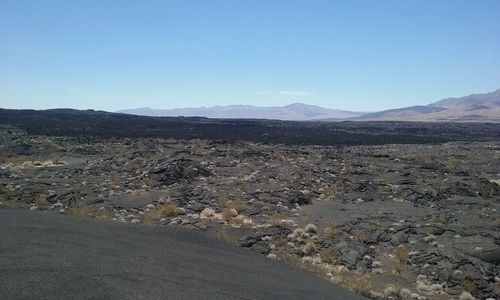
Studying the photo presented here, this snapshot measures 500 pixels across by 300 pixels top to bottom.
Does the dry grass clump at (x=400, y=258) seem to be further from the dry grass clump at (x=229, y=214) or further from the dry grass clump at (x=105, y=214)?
the dry grass clump at (x=105, y=214)

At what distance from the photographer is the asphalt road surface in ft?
20.4

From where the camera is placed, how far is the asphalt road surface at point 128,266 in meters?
6.22

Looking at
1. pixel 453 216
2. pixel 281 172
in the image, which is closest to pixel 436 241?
pixel 453 216

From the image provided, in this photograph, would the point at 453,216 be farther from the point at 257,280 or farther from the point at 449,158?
the point at 449,158

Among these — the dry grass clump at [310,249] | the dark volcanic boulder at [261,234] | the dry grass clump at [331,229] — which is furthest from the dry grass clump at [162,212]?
the dry grass clump at [310,249]

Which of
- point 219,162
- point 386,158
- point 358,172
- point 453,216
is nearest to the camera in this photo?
point 453,216

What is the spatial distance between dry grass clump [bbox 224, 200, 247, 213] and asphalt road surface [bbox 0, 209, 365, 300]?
5.42m

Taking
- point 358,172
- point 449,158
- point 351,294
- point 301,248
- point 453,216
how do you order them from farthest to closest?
point 449,158 → point 358,172 → point 453,216 → point 301,248 → point 351,294

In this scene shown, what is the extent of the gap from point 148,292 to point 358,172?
22.2m

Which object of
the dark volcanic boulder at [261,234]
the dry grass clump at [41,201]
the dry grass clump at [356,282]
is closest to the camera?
the dry grass clump at [356,282]

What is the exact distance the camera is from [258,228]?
14.6m

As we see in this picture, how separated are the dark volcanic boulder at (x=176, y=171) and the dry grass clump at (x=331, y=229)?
32.9 ft

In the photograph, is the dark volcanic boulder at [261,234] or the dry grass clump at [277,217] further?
the dry grass clump at [277,217]

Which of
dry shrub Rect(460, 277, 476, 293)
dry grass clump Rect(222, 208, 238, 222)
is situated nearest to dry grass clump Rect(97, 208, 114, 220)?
dry grass clump Rect(222, 208, 238, 222)
